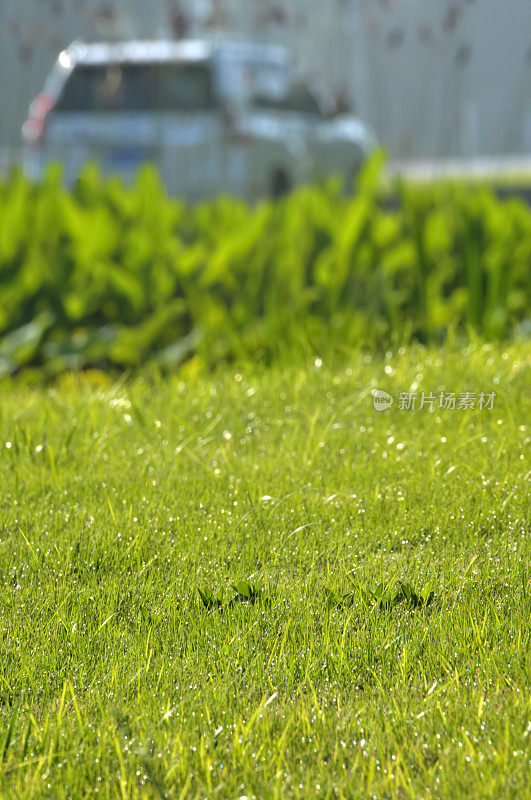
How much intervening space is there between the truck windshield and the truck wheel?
93cm

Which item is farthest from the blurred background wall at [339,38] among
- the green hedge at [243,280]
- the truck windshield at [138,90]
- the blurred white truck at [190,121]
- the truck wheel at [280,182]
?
the truck wheel at [280,182]

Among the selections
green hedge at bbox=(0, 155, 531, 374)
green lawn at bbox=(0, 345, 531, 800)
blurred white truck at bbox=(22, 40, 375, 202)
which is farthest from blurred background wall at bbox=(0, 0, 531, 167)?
green lawn at bbox=(0, 345, 531, 800)

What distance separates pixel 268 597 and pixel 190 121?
6995 millimetres

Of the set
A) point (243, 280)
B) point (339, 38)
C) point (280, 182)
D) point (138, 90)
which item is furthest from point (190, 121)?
point (243, 280)

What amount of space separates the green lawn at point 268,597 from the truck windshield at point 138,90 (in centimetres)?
641

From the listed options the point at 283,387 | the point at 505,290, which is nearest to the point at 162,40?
the point at 505,290

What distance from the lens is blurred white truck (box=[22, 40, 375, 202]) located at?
29.0 ft

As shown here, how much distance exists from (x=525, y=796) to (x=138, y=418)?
6.65 feet

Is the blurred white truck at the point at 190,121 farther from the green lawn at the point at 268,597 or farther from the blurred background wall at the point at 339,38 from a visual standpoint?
the green lawn at the point at 268,597

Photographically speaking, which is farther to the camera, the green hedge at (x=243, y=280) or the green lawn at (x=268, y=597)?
the green hedge at (x=243, y=280)

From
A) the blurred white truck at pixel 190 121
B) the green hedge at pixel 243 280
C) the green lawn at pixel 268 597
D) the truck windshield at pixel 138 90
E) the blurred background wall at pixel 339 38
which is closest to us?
the green lawn at pixel 268 597

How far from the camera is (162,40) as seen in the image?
18.8ft

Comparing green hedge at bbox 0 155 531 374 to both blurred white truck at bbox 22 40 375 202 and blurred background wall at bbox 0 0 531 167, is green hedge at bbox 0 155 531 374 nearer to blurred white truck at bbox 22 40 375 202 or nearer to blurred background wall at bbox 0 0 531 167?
blurred background wall at bbox 0 0 531 167

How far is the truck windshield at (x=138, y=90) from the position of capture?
941 centimetres
